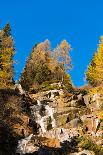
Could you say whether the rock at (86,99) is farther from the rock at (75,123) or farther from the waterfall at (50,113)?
the rock at (75,123)

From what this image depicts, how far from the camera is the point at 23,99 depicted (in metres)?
56.2

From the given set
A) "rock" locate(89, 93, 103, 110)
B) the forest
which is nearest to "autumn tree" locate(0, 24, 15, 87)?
the forest

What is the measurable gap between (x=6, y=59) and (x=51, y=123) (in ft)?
68.2

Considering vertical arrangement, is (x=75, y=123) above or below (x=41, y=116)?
below

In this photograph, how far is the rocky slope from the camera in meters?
42.0

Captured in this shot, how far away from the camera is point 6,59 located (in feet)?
224

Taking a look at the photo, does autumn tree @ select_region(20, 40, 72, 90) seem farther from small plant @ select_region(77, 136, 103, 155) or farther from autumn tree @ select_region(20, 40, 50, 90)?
small plant @ select_region(77, 136, 103, 155)

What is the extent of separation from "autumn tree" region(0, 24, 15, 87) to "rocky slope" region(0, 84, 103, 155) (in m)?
6.80

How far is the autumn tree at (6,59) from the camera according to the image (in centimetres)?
6688

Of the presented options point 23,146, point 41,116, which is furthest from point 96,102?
point 23,146

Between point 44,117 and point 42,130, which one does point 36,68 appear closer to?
point 44,117

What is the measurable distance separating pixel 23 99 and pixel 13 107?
603 centimetres

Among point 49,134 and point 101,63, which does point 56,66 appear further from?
point 49,134

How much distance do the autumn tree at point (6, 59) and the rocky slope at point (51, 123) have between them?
22.3ft
